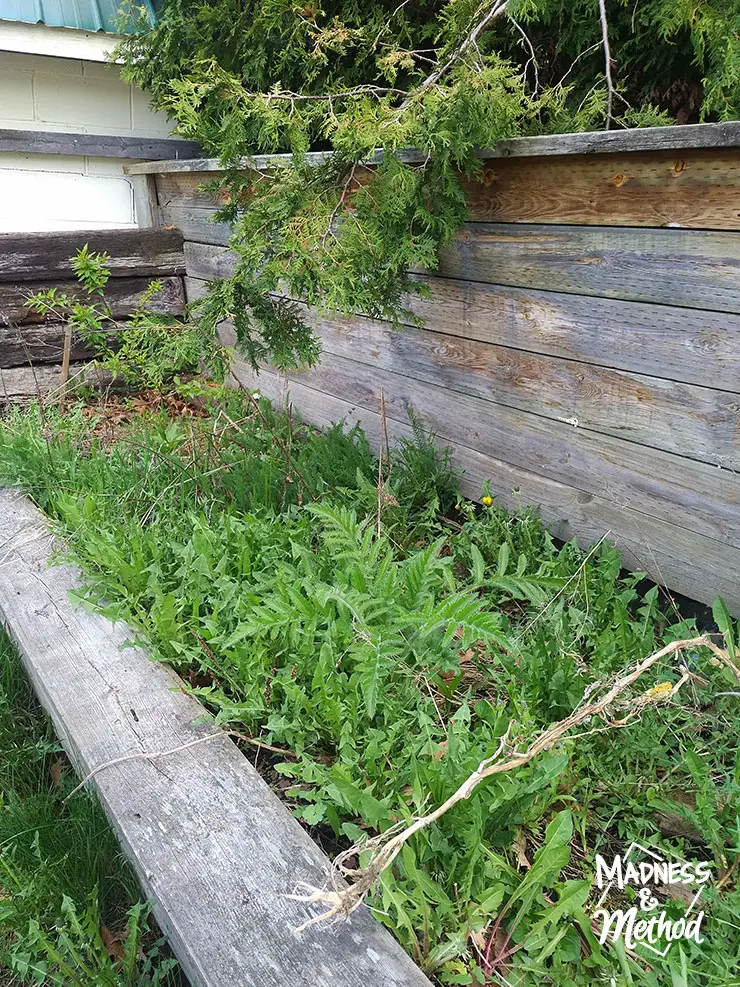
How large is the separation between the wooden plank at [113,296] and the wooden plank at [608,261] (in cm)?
252

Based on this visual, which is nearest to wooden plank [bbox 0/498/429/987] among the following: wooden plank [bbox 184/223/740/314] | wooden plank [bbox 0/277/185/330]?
wooden plank [bbox 184/223/740/314]

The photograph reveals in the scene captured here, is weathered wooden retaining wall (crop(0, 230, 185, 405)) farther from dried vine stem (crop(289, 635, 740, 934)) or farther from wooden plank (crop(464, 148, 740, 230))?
dried vine stem (crop(289, 635, 740, 934))

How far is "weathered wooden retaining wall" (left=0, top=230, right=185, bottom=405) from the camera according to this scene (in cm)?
482

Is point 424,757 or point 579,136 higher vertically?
point 579,136

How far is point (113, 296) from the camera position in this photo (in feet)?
17.1

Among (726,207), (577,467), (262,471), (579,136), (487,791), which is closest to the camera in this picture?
(487,791)

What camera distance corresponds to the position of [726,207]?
2.22 m

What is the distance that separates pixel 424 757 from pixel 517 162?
207cm

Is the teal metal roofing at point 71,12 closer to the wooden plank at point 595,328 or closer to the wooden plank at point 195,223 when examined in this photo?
the wooden plank at point 195,223

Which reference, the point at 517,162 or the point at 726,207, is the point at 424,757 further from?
the point at 517,162

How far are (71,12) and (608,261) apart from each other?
4.20m

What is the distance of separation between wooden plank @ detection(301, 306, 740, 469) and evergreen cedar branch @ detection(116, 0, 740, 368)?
12.0 inches

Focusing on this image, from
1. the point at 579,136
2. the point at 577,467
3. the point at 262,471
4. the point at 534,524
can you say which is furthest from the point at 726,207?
the point at 262,471

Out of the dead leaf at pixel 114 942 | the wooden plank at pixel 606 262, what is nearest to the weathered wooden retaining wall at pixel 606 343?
the wooden plank at pixel 606 262
